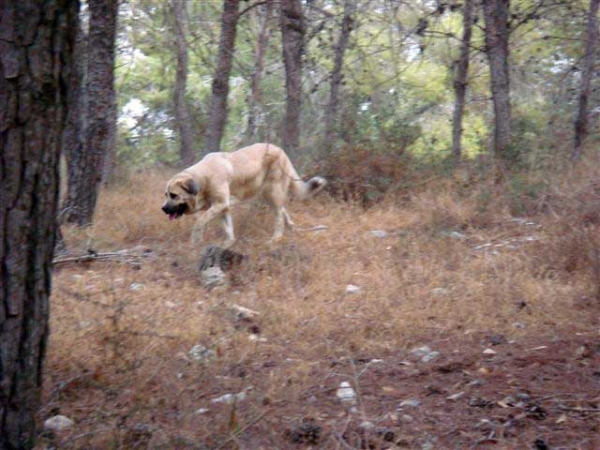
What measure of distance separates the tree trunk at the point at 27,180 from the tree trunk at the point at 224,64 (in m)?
8.23

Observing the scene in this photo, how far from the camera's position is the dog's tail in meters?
10.9

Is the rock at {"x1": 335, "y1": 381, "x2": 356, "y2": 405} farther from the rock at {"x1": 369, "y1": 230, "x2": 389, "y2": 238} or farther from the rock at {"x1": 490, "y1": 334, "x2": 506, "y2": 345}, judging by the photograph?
the rock at {"x1": 369, "y1": 230, "x2": 389, "y2": 238}

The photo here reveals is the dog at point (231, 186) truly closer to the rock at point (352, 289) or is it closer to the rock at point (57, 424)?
the rock at point (352, 289)

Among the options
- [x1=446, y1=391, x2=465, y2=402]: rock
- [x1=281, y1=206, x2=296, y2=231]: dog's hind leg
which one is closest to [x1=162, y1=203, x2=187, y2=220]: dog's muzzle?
[x1=281, y1=206, x2=296, y2=231]: dog's hind leg

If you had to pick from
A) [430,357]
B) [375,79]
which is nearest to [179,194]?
[430,357]

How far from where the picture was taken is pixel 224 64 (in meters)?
12.0

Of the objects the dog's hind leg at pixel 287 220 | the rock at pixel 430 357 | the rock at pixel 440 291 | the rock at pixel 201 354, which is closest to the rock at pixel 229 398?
the rock at pixel 201 354

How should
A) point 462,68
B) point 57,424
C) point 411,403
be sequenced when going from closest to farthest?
point 57,424
point 411,403
point 462,68

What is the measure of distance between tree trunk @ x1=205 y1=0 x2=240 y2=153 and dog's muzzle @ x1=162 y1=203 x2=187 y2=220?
3040mm

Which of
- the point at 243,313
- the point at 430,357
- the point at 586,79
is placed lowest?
the point at 430,357

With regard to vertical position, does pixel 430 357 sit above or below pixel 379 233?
below

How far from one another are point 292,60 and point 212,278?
5922 millimetres

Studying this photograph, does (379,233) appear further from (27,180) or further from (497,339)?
(27,180)

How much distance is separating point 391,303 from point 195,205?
12.0 feet
